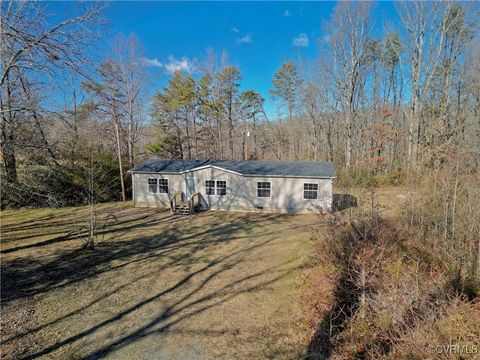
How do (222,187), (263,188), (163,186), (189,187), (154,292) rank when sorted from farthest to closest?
(163,186), (189,187), (222,187), (263,188), (154,292)

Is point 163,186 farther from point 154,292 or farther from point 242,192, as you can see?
point 154,292

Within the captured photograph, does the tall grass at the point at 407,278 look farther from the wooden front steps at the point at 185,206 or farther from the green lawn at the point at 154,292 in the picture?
the wooden front steps at the point at 185,206

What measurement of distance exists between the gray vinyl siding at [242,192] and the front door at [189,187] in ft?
0.48

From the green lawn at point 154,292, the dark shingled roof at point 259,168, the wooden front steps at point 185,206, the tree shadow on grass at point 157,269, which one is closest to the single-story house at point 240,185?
the dark shingled roof at point 259,168

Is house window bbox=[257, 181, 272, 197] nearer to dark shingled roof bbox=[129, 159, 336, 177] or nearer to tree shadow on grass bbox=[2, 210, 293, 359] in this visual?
dark shingled roof bbox=[129, 159, 336, 177]

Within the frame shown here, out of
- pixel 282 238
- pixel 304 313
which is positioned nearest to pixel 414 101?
pixel 282 238

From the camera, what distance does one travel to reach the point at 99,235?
34.9 ft

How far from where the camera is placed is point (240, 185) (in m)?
14.7

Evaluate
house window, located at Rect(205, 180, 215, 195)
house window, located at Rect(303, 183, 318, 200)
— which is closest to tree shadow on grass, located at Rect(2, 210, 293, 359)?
house window, located at Rect(205, 180, 215, 195)

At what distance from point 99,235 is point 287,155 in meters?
24.9

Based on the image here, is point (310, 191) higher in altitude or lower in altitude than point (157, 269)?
higher

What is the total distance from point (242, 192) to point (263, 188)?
1243 millimetres

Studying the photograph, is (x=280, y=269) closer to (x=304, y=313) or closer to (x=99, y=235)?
(x=304, y=313)

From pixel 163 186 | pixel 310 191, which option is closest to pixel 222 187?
pixel 163 186
